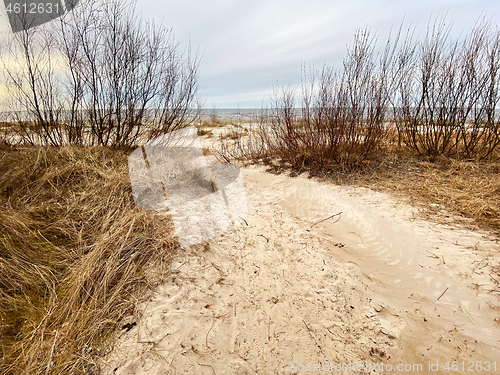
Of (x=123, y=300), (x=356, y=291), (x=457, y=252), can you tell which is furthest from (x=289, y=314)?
(x=457, y=252)

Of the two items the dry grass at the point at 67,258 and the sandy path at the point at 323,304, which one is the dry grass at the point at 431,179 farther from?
the dry grass at the point at 67,258

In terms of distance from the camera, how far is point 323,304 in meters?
1.88

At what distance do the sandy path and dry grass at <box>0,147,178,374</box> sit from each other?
0.23 meters

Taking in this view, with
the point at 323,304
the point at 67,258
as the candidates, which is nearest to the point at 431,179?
the point at 323,304

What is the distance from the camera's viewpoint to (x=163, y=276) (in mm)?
2031

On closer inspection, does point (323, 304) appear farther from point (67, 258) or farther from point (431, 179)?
point (431, 179)

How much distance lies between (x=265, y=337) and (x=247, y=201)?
2498 mm

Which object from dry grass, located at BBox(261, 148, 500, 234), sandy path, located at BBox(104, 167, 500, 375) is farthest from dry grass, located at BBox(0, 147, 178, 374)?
dry grass, located at BBox(261, 148, 500, 234)

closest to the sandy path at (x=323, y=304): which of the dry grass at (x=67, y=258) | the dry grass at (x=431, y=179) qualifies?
the dry grass at (x=67, y=258)

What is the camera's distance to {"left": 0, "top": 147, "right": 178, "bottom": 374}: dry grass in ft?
4.68

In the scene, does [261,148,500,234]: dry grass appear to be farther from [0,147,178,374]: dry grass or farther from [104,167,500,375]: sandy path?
[0,147,178,374]: dry grass

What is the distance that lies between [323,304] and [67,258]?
241cm

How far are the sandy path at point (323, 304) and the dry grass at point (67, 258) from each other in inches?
9.0

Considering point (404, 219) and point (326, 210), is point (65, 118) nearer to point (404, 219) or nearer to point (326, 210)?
point (326, 210)
